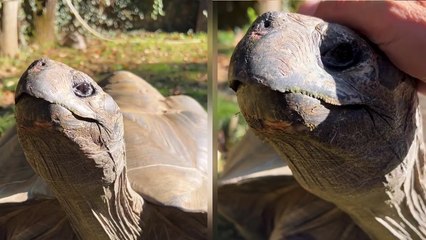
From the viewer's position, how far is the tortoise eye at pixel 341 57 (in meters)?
0.73

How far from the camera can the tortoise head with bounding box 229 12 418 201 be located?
0.67m

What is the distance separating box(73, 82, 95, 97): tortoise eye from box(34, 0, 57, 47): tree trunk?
0.37m

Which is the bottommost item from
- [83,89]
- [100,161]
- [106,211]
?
[106,211]

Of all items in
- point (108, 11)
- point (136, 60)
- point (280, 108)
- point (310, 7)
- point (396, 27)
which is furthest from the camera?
point (136, 60)

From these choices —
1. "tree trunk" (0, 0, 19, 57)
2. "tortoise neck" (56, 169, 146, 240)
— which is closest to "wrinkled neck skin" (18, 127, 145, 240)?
"tortoise neck" (56, 169, 146, 240)

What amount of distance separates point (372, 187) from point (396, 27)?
Answer: 0.22m

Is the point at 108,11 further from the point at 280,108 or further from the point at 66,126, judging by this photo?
the point at 280,108

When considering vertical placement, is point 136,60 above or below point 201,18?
below

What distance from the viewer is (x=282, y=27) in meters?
0.73

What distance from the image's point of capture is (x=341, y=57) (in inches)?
29.5

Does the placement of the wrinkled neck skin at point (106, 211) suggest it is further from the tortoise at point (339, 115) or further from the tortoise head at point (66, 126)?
the tortoise at point (339, 115)

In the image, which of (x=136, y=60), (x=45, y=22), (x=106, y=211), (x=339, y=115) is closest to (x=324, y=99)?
(x=339, y=115)

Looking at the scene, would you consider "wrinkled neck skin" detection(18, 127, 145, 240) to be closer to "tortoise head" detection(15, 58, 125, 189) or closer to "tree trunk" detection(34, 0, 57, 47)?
"tortoise head" detection(15, 58, 125, 189)

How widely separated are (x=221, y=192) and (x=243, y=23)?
6.09 ft
